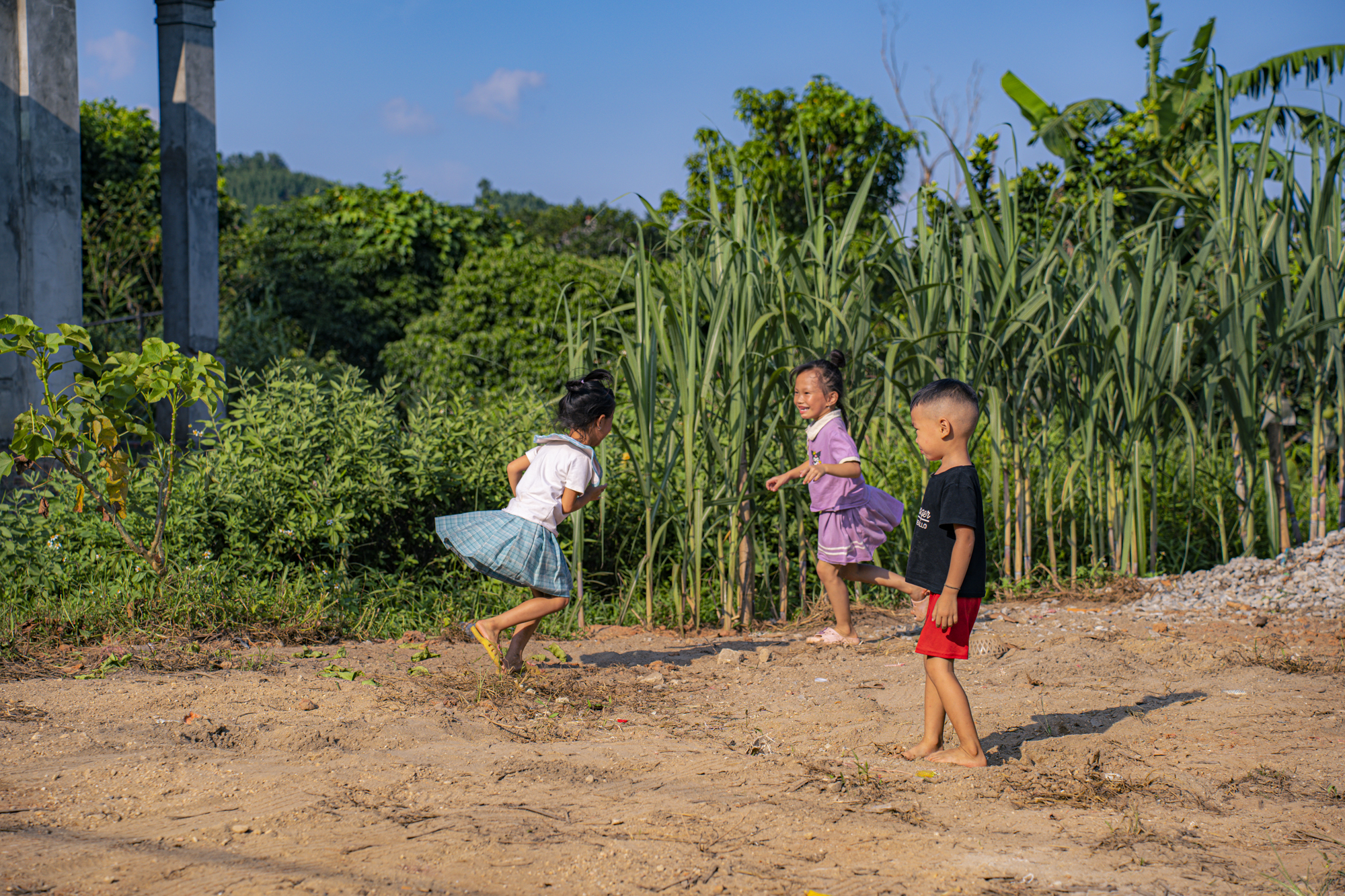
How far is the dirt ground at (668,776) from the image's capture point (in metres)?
1.80

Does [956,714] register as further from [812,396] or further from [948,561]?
[812,396]

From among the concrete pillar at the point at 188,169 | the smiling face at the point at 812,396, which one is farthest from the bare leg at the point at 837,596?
the concrete pillar at the point at 188,169

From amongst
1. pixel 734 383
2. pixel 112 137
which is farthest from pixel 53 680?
pixel 112 137

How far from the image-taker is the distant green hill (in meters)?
42.7

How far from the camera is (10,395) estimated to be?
550cm

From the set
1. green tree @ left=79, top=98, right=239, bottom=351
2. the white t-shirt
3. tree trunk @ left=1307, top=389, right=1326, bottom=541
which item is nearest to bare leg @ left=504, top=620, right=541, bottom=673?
the white t-shirt

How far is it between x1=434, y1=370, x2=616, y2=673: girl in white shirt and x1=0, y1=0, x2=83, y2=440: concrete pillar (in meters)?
3.81

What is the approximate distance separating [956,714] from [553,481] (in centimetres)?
158

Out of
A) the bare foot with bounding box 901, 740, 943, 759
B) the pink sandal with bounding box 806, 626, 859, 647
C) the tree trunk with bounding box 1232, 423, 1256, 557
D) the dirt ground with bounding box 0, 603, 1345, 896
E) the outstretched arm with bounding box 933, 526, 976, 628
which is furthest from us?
the tree trunk with bounding box 1232, 423, 1256, 557

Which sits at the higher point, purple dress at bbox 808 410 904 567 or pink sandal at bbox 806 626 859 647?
purple dress at bbox 808 410 904 567

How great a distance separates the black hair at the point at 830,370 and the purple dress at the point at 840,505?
0.10 m

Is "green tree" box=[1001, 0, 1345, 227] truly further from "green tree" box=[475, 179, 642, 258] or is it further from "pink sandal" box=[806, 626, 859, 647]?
"green tree" box=[475, 179, 642, 258]

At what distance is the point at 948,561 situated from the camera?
8.43ft

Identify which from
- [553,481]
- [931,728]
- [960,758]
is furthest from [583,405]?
[960,758]
